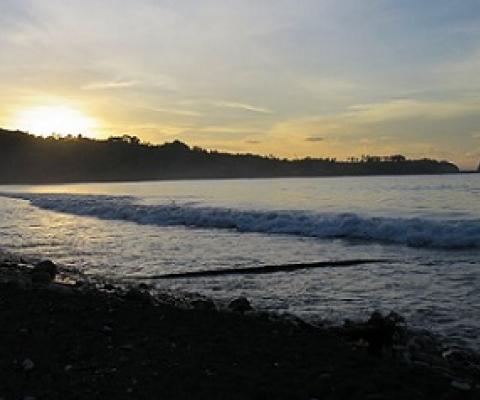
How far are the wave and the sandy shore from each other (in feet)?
39.8

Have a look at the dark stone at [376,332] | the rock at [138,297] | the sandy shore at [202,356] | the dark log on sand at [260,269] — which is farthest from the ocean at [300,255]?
the rock at [138,297]

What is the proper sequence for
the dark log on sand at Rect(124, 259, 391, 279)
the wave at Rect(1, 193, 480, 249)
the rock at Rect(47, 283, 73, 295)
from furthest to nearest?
the wave at Rect(1, 193, 480, 249) < the dark log on sand at Rect(124, 259, 391, 279) < the rock at Rect(47, 283, 73, 295)

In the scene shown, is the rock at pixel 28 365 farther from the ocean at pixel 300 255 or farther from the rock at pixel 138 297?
the ocean at pixel 300 255

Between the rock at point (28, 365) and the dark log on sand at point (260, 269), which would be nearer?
the rock at point (28, 365)

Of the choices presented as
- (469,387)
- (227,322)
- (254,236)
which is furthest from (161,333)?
(254,236)

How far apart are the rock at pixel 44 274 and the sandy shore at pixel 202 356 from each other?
200cm

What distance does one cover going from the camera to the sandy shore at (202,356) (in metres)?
6.21

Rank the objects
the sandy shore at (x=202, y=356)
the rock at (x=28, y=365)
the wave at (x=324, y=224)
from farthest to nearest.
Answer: the wave at (x=324, y=224)
the rock at (x=28, y=365)
the sandy shore at (x=202, y=356)

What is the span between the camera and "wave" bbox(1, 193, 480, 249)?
2111 centimetres

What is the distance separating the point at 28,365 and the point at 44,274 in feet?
20.3

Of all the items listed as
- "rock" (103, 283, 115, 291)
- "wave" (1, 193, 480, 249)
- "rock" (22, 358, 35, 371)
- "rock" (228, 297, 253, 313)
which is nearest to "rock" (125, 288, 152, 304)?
"rock" (228, 297, 253, 313)

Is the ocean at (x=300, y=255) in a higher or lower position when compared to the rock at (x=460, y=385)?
lower

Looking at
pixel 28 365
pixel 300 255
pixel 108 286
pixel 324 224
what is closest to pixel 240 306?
pixel 108 286

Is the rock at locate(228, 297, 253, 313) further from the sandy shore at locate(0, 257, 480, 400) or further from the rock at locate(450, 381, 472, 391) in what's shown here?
the rock at locate(450, 381, 472, 391)
